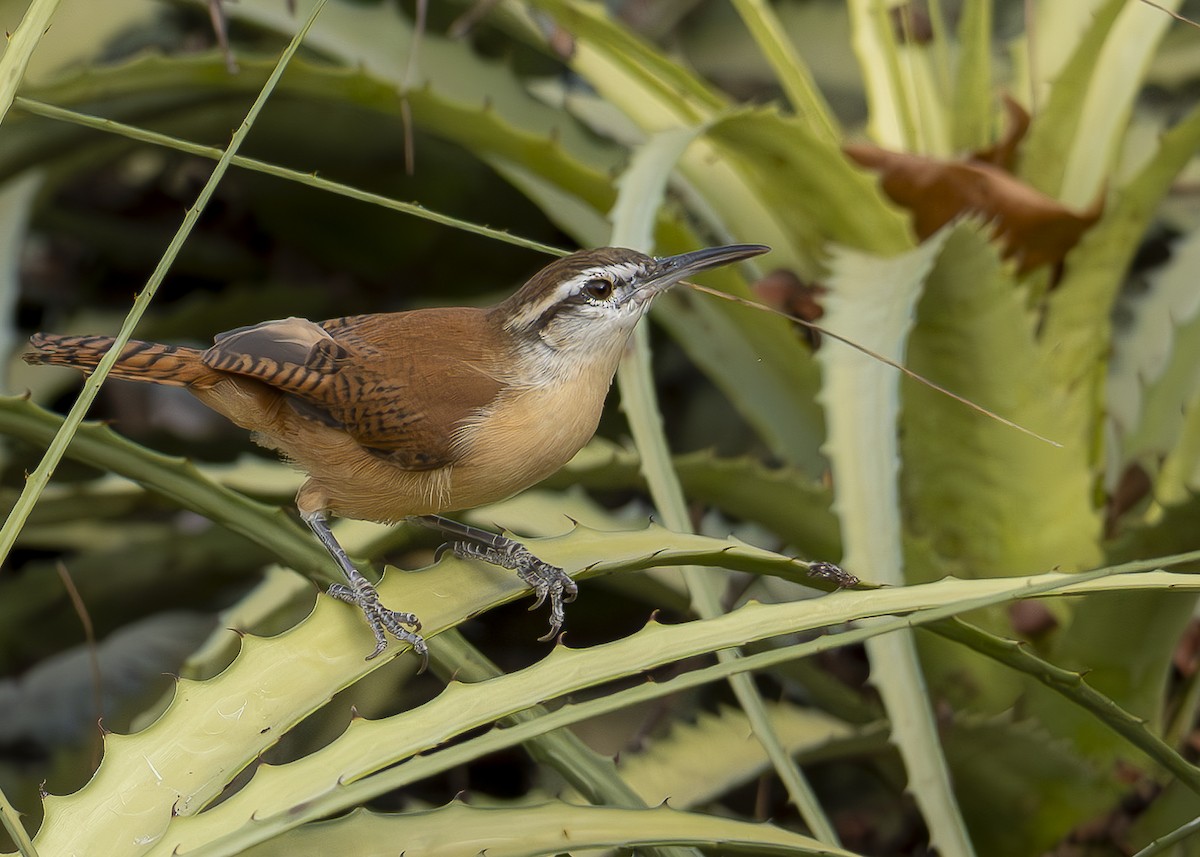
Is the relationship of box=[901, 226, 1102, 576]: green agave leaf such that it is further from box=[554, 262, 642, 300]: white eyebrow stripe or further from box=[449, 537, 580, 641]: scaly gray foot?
box=[449, 537, 580, 641]: scaly gray foot

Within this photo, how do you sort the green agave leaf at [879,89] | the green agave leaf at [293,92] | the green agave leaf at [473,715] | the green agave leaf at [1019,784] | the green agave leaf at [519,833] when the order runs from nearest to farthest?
the green agave leaf at [473,715]
the green agave leaf at [519,833]
the green agave leaf at [1019,784]
the green agave leaf at [293,92]
the green agave leaf at [879,89]

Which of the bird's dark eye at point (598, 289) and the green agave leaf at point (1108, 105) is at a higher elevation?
the green agave leaf at point (1108, 105)

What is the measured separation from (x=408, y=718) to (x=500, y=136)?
1.35 metres

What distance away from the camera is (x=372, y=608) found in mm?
1432

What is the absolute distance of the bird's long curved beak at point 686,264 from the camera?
1.77 m

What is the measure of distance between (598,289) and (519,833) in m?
0.86

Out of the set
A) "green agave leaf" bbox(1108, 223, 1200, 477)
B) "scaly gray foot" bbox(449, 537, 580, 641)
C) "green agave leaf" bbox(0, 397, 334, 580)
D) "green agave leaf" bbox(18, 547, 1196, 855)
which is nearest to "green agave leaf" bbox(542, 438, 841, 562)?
"scaly gray foot" bbox(449, 537, 580, 641)

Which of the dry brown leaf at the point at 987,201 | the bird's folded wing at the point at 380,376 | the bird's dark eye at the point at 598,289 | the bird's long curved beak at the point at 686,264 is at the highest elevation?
the dry brown leaf at the point at 987,201

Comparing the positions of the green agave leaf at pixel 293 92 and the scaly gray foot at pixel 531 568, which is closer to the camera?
the scaly gray foot at pixel 531 568

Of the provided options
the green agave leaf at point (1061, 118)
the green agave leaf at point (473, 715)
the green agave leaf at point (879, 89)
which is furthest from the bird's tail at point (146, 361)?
the green agave leaf at point (1061, 118)

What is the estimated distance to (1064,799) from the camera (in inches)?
80.8

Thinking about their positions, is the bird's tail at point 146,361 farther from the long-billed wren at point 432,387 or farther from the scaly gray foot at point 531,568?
the scaly gray foot at point 531,568

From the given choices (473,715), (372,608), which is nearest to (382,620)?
(372,608)

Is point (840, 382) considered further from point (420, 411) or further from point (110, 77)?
point (110, 77)
